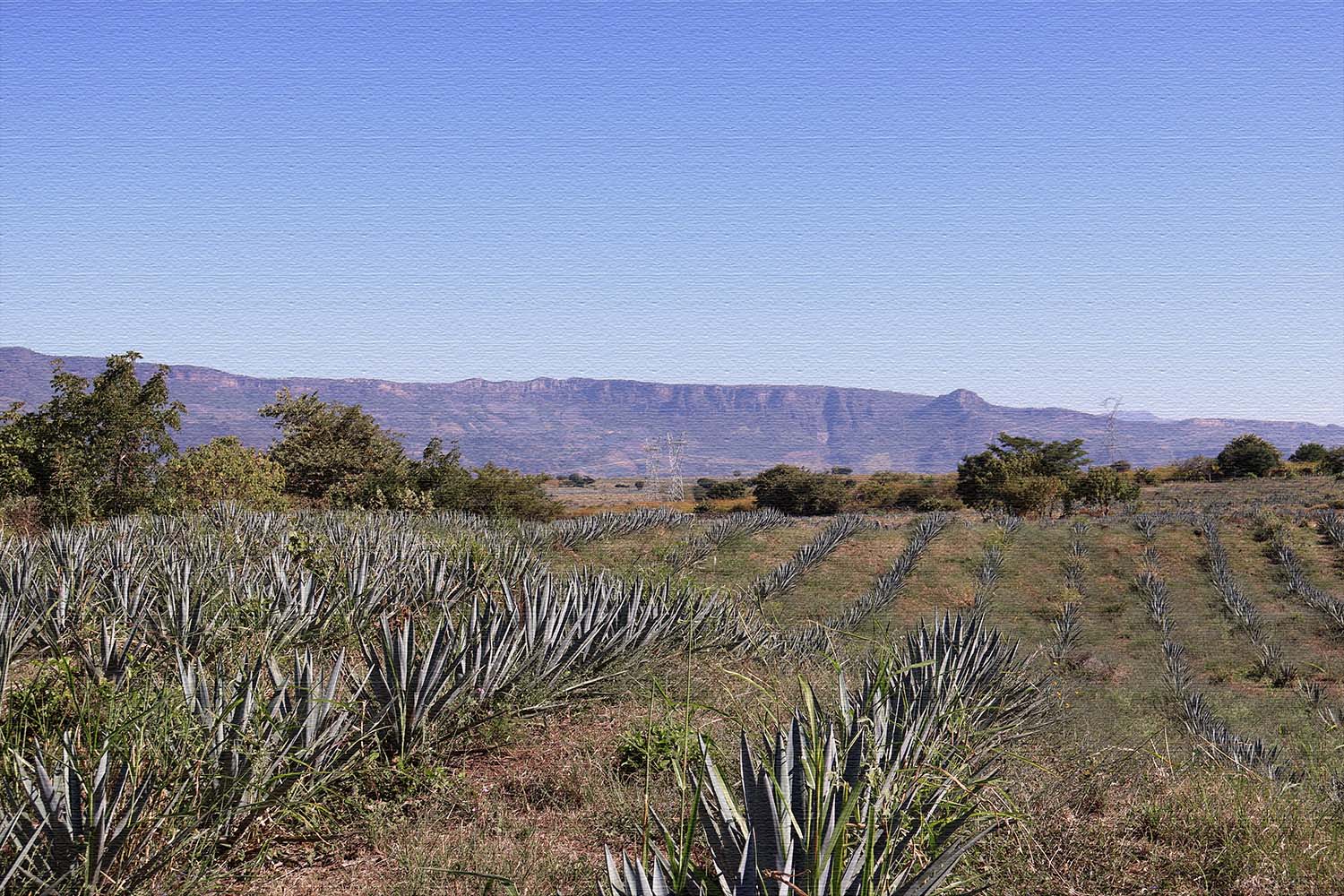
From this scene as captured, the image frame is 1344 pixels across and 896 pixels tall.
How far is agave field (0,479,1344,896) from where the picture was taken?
2.55 metres

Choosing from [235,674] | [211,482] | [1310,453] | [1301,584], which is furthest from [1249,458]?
[235,674]

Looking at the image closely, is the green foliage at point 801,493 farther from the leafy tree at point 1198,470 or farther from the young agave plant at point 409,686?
the young agave plant at point 409,686

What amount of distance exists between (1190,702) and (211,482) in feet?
61.6

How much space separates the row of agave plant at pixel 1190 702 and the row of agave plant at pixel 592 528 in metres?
9.61

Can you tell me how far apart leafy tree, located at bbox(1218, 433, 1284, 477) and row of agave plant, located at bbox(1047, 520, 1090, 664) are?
39100 mm

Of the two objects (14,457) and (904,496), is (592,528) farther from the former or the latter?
(904,496)

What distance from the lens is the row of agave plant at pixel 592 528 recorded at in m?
16.9

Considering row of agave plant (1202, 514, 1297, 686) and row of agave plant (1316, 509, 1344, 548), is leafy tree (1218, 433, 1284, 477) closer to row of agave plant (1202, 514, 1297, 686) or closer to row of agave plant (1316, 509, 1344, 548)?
row of agave plant (1316, 509, 1344, 548)

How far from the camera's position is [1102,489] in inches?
1531

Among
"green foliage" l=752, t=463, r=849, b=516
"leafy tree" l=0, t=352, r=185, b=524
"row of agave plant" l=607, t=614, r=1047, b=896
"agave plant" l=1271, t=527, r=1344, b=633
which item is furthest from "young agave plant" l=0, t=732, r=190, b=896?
"green foliage" l=752, t=463, r=849, b=516

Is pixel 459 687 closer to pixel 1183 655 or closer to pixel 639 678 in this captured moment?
pixel 639 678

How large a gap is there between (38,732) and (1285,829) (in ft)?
15.6

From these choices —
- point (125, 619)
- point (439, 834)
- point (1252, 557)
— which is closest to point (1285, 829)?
point (439, 834)

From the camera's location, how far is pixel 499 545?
463 inches
